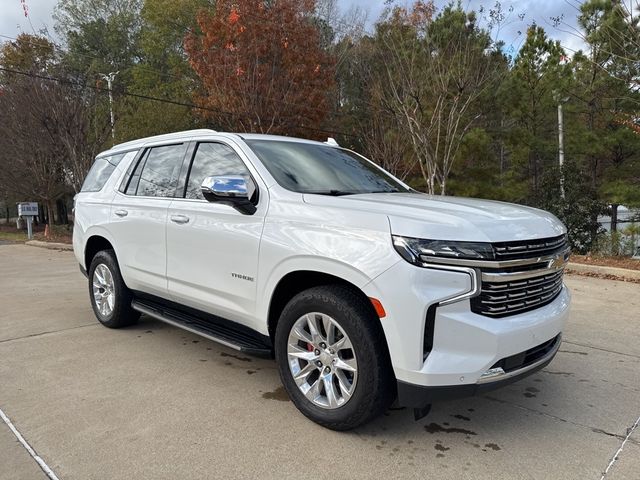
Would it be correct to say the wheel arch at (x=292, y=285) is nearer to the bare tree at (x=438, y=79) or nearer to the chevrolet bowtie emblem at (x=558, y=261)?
the chevrolet bowtie emblem at (x=558, y=261)

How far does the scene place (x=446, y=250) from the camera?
2.66 meters

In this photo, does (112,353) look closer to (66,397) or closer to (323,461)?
(66,397)

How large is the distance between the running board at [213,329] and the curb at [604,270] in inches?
289

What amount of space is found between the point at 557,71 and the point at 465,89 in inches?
156

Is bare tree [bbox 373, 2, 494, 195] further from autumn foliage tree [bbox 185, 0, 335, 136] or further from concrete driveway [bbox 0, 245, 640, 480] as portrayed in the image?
concrete driveway [bbox 0, 245, 640, 480]

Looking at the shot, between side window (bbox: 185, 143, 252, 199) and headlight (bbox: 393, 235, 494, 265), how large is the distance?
162 centimetres

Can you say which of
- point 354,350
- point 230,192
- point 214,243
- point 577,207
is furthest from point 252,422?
point 577,207

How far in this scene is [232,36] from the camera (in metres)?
16.4

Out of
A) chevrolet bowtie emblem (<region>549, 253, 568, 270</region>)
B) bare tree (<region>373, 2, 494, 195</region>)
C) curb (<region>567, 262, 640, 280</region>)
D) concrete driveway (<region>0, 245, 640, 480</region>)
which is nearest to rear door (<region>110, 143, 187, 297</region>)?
concrete driveway (<region>0, 245, 640, 480</region>)

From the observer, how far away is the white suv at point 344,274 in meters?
2.66

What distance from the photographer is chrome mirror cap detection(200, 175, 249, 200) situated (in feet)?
11.1

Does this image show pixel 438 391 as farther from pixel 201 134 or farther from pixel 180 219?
pixel 201 134

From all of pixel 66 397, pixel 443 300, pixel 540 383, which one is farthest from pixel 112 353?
pixel 540 383

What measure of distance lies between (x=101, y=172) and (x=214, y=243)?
103 inches
